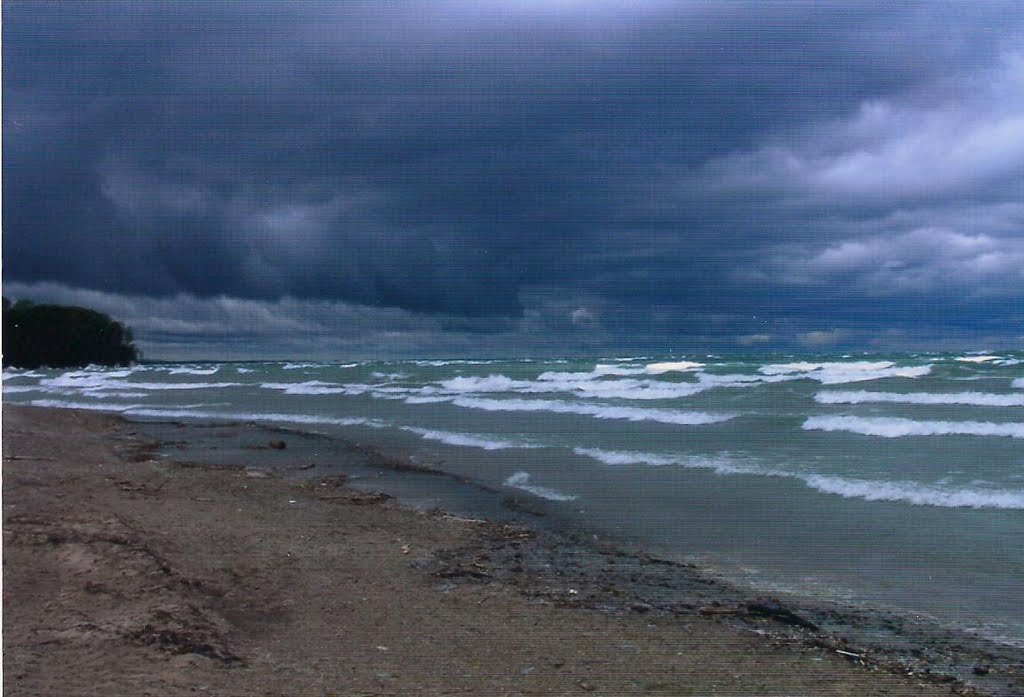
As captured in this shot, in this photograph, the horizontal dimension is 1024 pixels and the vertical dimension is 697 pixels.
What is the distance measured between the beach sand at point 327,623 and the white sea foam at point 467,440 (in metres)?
6.82

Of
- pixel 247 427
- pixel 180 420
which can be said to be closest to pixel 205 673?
pixel 247 427

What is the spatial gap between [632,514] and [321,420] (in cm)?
1325

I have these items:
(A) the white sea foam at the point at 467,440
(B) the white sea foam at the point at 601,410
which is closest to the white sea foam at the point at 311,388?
(B) the white sea foam at the point at 601,410

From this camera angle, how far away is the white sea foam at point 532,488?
9969mm

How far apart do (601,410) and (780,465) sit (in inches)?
382

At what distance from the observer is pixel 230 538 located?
22.3 feet

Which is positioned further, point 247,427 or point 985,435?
point 247,427

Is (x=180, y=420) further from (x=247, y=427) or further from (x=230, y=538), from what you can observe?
(x=230, y=538)

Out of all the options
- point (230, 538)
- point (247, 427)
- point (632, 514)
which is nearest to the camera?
point (230, 538)

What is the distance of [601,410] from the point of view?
2156cm

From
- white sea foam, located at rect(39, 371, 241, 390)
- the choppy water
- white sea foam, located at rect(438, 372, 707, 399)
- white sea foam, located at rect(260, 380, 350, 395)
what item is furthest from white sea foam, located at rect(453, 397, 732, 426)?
white sea foam, located at rect(39, 371, 241, 390)

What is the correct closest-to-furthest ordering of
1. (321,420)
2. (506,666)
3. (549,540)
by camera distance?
(506,666) < (549,540) < (321,420)

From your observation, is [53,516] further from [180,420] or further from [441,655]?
[180,420]

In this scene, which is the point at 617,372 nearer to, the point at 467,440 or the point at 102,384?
the point at 102,384
